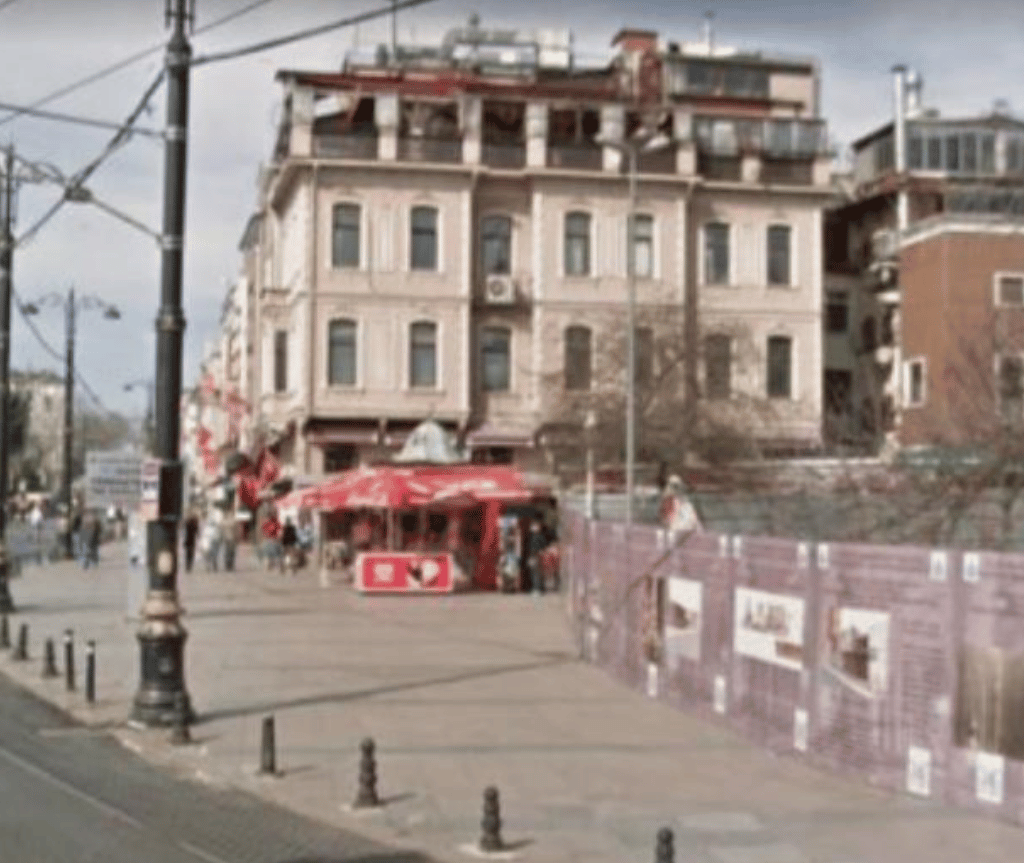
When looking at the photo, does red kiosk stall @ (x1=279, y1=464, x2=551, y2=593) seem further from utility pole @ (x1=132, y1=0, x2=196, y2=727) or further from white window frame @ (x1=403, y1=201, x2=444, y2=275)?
utility pole @ (x1=132, y1=0, x2=196, y2=727)

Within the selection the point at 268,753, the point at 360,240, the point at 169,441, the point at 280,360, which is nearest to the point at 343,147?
the point at 360,240

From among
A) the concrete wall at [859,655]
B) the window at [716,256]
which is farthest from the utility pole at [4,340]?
the window at [716,256]

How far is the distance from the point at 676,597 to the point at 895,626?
5.75 metres

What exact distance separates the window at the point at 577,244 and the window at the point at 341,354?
7.48 m

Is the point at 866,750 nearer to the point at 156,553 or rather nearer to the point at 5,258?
the point at 156,553

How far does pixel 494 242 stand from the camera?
196 feet

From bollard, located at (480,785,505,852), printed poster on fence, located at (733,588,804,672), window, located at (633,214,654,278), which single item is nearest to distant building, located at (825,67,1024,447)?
window, located at (633,214,654,278)

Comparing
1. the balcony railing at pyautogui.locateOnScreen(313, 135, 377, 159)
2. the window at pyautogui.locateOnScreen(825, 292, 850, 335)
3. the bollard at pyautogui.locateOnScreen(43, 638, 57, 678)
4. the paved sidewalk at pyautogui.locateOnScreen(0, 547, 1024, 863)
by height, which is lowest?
the paved sidewalk at pyautogui.locateOnScreen(0, 547, 1024, 863)

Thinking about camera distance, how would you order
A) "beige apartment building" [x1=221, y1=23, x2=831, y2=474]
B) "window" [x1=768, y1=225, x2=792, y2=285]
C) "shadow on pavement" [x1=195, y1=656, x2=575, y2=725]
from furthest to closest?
"window" [x1=768, y1=225, x2=792, y2=285] < "beige apartment building" [x1=221, y1=23, x2=831, y2=474] < "shadow on pavement" [x1=195, y1=656, x2=575, y2=725]

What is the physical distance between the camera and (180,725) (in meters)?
18.3

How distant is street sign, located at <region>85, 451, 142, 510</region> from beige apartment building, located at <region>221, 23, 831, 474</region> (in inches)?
1105

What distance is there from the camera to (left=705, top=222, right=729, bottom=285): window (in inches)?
2409

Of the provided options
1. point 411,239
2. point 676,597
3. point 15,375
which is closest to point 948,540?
point 676,597

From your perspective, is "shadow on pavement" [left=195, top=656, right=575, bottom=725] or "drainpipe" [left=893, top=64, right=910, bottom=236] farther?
"drainpipe" [left=893, top=64, right=910, bottom=236]
